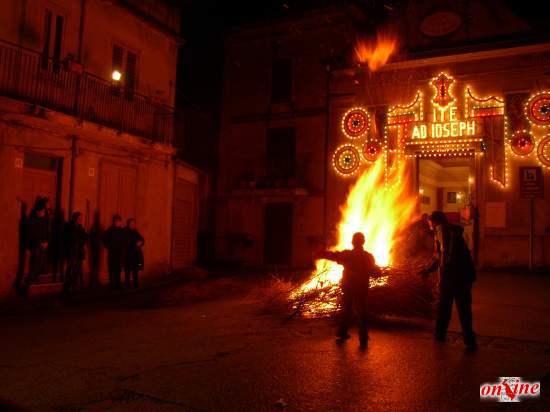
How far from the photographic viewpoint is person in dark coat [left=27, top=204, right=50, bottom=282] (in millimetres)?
11539

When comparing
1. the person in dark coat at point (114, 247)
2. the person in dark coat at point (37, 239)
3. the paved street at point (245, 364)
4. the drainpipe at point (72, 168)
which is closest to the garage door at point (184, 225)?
the person in dark coat at point (114, 247)

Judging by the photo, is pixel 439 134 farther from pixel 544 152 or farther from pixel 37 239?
pixel 37 239

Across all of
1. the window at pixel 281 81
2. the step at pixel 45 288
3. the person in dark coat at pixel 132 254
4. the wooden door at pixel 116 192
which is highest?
the window at pixel 281 81

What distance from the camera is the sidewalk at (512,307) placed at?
7488 millimetres

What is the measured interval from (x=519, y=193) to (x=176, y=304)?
11.4 m

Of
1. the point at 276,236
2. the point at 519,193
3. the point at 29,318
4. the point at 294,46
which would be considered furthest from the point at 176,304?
the point at 294,46

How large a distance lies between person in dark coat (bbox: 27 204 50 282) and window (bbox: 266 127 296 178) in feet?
34.5

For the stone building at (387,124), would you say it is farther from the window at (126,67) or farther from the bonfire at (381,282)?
the window at (126,67)

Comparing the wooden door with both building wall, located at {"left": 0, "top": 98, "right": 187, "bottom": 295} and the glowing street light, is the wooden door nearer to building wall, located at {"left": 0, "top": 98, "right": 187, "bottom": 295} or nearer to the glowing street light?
building wall, located at {"left": 0, "top": 98, "right": 187, "bottom": 295}

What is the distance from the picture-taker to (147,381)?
5.14 meters

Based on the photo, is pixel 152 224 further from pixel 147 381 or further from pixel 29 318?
pixel 147 381

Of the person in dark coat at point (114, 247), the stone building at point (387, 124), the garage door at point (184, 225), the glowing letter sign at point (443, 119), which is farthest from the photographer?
the garage door at point (184, 225)

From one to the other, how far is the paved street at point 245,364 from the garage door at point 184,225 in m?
9.05

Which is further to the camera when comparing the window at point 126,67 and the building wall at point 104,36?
the window at point 126,67
